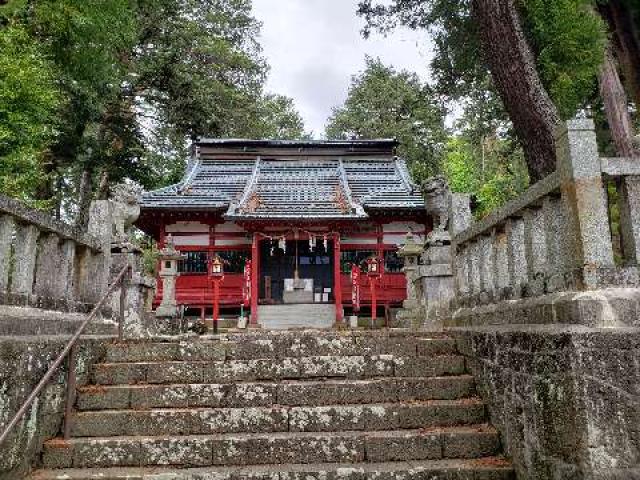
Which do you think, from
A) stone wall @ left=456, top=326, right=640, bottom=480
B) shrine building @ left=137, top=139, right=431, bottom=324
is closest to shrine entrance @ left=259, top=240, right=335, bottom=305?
shrine building @ left=137, top=139, right=431, bottom=324

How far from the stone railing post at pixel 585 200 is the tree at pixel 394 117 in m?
23.4

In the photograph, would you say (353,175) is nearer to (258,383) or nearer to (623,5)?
(258,383)

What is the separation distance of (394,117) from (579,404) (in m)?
28.1

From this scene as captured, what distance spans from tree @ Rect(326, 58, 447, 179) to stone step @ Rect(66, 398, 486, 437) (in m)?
23.3

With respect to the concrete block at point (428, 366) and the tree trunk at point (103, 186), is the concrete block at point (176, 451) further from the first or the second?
the tree trunk at point (103, 186)

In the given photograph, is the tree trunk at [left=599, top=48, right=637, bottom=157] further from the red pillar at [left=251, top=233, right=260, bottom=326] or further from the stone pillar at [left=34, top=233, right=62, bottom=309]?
the red pillar at [left=251, top=233, right=260, bottom=326]

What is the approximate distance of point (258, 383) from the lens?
4277 mm

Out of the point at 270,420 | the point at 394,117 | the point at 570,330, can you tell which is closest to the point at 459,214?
the point at 570,330

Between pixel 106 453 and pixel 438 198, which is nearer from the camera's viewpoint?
pixel 106 453

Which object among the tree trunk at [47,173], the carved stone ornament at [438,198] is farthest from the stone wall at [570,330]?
the tree trunk at [47,173]

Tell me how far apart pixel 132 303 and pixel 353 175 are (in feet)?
44.2

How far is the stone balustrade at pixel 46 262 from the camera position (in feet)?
11.8

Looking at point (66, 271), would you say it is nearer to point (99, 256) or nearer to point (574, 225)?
point (99, 256)

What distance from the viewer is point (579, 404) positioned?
2646mm
